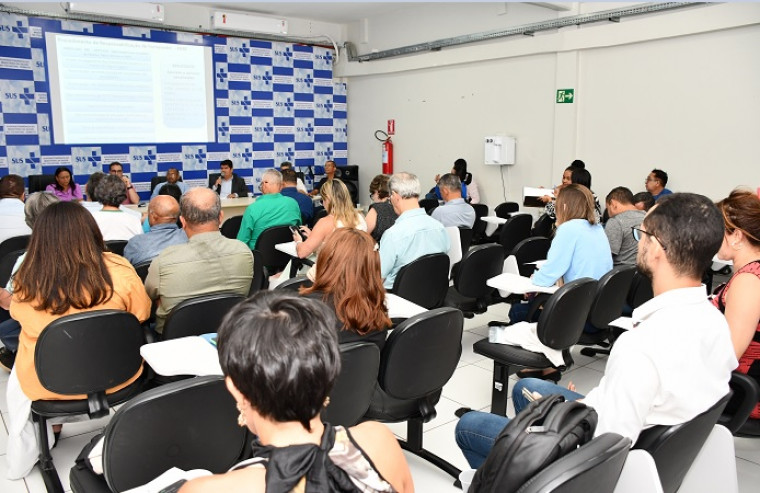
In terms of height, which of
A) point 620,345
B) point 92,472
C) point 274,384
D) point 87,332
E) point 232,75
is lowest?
point 92,472

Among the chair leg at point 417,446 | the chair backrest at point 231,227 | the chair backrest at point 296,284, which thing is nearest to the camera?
the chair leg at point 417,446

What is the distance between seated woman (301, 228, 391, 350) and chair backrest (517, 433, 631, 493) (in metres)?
1.12

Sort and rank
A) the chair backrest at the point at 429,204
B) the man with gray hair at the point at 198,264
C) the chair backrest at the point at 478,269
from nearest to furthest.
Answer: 1. the man with gray hair at the point at 198,264
2. the chair backrest at the point at 478,269
3. the chair backrest at the point at 429,204

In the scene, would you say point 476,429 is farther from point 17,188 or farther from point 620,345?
point 17,188

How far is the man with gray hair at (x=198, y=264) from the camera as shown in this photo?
2.88 metres

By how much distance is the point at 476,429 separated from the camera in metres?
2.03

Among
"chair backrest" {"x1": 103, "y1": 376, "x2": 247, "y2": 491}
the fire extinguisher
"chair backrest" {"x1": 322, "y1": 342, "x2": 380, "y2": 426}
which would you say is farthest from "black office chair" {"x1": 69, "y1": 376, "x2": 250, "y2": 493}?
the fire extinguisher

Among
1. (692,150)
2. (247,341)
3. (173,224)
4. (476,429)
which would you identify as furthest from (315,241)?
(692,150)

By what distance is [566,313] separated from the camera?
2.88m

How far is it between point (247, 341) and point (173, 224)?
2.70m

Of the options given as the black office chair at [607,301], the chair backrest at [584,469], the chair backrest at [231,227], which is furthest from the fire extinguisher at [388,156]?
Result: the chair backrest at [584,469]

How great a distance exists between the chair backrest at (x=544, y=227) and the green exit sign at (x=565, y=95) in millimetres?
2353

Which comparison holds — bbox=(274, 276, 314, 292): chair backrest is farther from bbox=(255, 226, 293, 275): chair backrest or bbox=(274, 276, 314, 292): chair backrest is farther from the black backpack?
bbox=(255, 226, 293, 275): chair backrest

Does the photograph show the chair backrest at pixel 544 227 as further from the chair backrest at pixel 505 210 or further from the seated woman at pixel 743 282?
the seated woman at pixel 743 282
